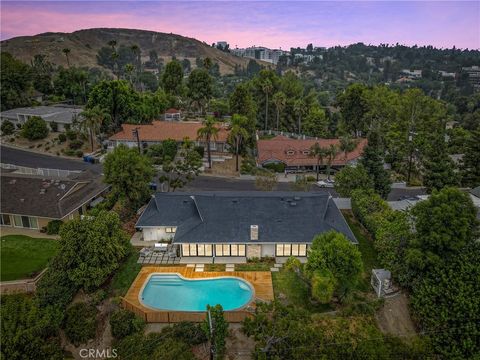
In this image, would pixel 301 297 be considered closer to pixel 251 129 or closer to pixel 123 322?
pixel 123 322

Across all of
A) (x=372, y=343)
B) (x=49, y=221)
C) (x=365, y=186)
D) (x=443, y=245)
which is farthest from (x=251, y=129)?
(x=372, y=343)

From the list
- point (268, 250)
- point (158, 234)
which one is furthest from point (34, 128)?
point (268, 250)

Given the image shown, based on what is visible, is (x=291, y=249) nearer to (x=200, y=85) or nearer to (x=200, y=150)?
(x=200, y=150)

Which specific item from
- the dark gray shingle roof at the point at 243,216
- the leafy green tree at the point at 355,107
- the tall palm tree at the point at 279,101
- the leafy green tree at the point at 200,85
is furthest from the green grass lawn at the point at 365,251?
the leafy green tree at the point at 200,85

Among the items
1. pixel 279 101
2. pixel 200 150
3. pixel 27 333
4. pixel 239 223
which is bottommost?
pixel 27 333

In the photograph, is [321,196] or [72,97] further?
[72,97]
